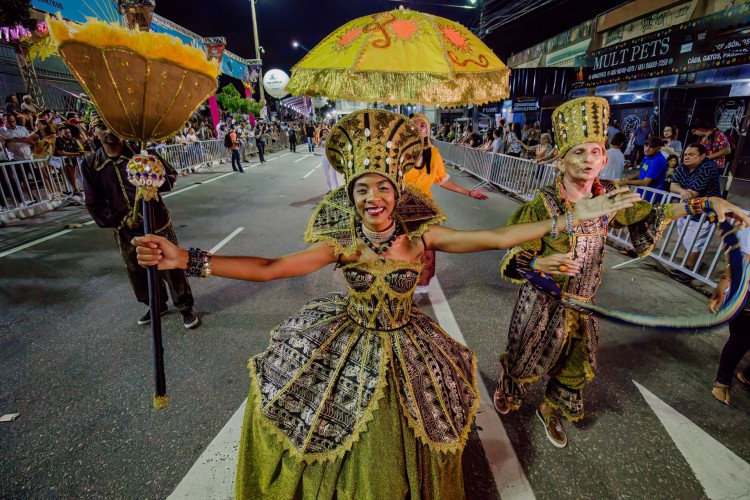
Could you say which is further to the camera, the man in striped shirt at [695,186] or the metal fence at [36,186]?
the metal fence at [36,186]

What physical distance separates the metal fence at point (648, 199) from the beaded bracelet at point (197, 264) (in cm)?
287

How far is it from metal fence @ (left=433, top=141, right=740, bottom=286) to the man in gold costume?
1.44 ft

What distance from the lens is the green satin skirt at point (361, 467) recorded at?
168 centimetres

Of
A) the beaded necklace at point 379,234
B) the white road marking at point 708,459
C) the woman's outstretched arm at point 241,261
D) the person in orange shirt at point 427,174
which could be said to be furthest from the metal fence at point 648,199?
the person in orange shirt at point 427,174

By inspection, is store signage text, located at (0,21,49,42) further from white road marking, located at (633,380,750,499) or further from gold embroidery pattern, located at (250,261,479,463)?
white road marking, located at (633,380,750,499)

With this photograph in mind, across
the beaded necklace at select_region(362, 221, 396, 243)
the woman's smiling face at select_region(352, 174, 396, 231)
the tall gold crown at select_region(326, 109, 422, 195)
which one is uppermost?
the tall gold crown at select_region(326, 109, 422, 195)

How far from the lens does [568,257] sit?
7.00ft

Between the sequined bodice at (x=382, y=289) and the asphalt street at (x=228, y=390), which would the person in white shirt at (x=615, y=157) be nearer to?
the asphalt street at (x=228, y=390)

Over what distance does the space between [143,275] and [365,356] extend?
342 cm

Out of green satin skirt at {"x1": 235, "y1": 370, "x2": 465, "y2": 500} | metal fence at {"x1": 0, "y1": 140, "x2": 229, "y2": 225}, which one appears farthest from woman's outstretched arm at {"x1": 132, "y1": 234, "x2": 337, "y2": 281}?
metal fence at {"x1": 0, "y1": 140, "x2": 229, "y2": 225}

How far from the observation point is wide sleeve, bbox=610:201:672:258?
237cm

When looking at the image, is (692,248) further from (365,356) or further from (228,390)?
(228,390)

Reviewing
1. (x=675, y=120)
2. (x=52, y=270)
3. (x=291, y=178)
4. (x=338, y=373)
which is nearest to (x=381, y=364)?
(x=338, y=373)

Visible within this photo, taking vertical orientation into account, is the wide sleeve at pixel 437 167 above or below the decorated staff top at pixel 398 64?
below
